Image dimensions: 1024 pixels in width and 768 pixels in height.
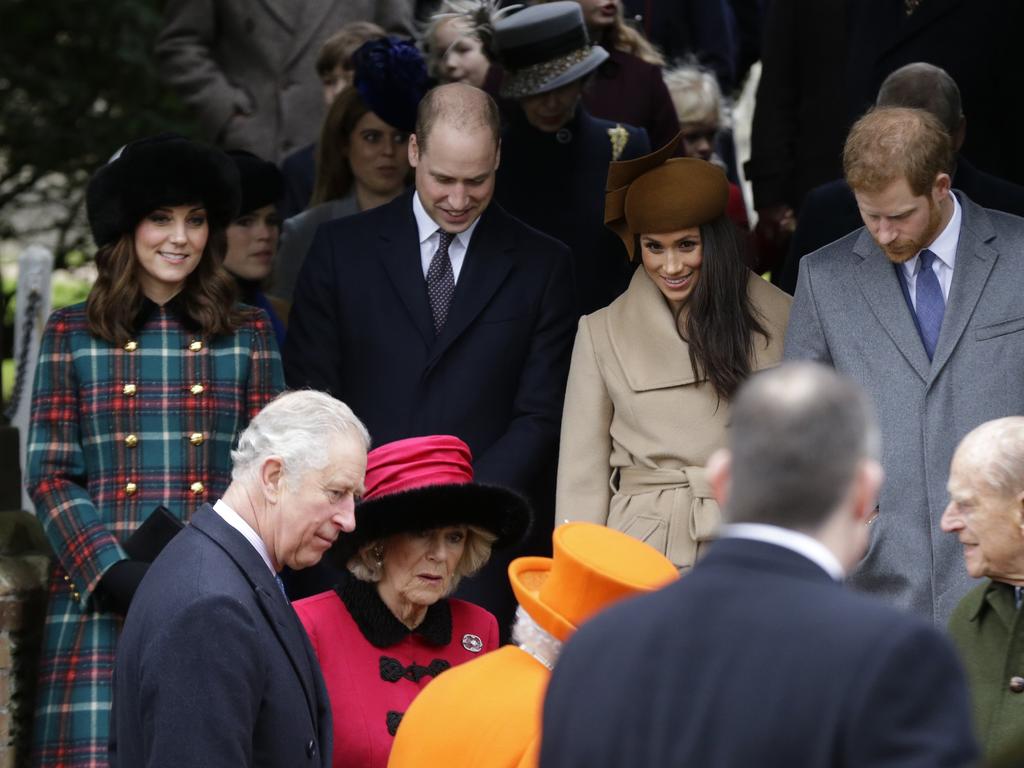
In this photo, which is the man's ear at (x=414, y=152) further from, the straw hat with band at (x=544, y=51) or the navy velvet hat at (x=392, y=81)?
the navy velvet hat at (x=392, y=81)

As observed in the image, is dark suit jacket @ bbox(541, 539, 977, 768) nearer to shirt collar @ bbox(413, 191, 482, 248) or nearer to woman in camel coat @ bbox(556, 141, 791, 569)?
woman in camel coat @ bbox(556, 141, 791, 569)

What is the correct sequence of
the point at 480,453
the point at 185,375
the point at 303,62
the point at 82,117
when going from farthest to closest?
1. the point at 82,117
2. the point at 303,62
3. the point at 480,453
4. the point at 185,375

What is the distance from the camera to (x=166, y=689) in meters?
3.55

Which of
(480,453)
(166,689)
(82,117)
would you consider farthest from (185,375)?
(82,117)

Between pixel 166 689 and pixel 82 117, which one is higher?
pixel 82 117

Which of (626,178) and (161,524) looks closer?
(161,524)

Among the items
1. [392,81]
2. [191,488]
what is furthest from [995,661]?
[392,81]

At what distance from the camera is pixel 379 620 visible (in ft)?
15.3

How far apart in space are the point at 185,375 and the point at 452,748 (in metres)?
2.01

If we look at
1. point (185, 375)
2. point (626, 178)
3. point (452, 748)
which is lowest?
point (452, 748)

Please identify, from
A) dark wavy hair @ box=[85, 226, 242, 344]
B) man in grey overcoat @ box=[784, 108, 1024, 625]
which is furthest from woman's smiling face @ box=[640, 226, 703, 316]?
dark wavy hair @ box=[85, 226, 242, 344]

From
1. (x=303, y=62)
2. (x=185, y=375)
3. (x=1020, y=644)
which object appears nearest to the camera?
(x=1020, y=644)

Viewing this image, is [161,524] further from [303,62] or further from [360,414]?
[303,62]

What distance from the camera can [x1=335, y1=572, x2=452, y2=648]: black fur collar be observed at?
4645 millimetres
